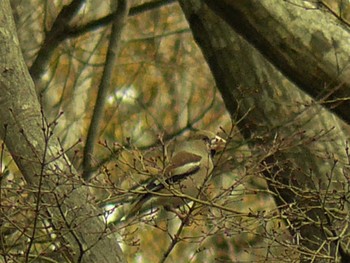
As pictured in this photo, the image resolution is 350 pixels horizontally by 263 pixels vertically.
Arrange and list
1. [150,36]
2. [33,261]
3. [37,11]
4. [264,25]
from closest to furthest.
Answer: [264,25]
[33,261]
[37,11]
[150,36]

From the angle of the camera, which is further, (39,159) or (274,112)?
(274,112)

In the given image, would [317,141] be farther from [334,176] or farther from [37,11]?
[37,11]

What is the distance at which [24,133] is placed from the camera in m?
5.36

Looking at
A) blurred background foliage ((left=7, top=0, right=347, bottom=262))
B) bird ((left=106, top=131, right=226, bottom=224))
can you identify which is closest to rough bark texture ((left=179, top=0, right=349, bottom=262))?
bird ((left=106, top=131, right=226, bottom=224))

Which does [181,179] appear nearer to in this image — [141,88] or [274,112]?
[274,112]

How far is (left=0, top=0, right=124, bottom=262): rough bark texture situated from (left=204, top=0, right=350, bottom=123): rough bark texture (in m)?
1.26

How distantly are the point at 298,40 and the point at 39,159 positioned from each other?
1.48 metres

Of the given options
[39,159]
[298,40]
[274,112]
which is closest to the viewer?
[298,40]

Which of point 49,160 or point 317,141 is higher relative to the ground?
point 49,160

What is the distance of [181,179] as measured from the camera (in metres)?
6.21

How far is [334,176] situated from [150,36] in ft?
24.9

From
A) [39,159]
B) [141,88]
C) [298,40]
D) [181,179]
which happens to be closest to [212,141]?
[181,179]

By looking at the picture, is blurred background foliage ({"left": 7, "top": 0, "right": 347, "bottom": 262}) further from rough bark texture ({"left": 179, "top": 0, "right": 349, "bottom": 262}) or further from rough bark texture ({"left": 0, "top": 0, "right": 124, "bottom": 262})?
rough bark texture ({"left": 0, "top": 0, "right": 124, "bottom": 262})

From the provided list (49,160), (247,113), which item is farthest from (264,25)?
(247,113)
